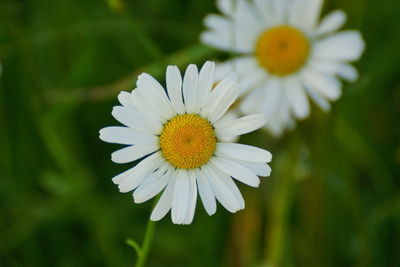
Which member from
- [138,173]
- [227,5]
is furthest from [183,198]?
[227,5]

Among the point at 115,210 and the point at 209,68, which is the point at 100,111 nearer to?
the point at 115,210

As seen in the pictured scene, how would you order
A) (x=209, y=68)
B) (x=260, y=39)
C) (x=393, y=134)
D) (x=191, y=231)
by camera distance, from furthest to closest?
(x=393, y=134), (x=191, y=231), (x=260, y=39), (x=209, y=68)

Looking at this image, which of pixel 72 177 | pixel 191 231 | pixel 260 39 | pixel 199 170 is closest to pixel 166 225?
pixel 191 231

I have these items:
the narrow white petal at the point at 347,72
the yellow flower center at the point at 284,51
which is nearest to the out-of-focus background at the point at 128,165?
the narrow white petal at the point at 347,72

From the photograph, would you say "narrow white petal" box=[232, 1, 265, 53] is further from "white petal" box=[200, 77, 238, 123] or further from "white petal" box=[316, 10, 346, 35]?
"white petal" box=[200, 77, 238, 123]

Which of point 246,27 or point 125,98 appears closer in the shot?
point 125,98

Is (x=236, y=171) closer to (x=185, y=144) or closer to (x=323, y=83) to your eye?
(x=185, y=144)

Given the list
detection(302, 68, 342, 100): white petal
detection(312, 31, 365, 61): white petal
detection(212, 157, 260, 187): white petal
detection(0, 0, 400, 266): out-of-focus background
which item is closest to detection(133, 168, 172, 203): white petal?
detection(212, 157, 260, 187): white petal
